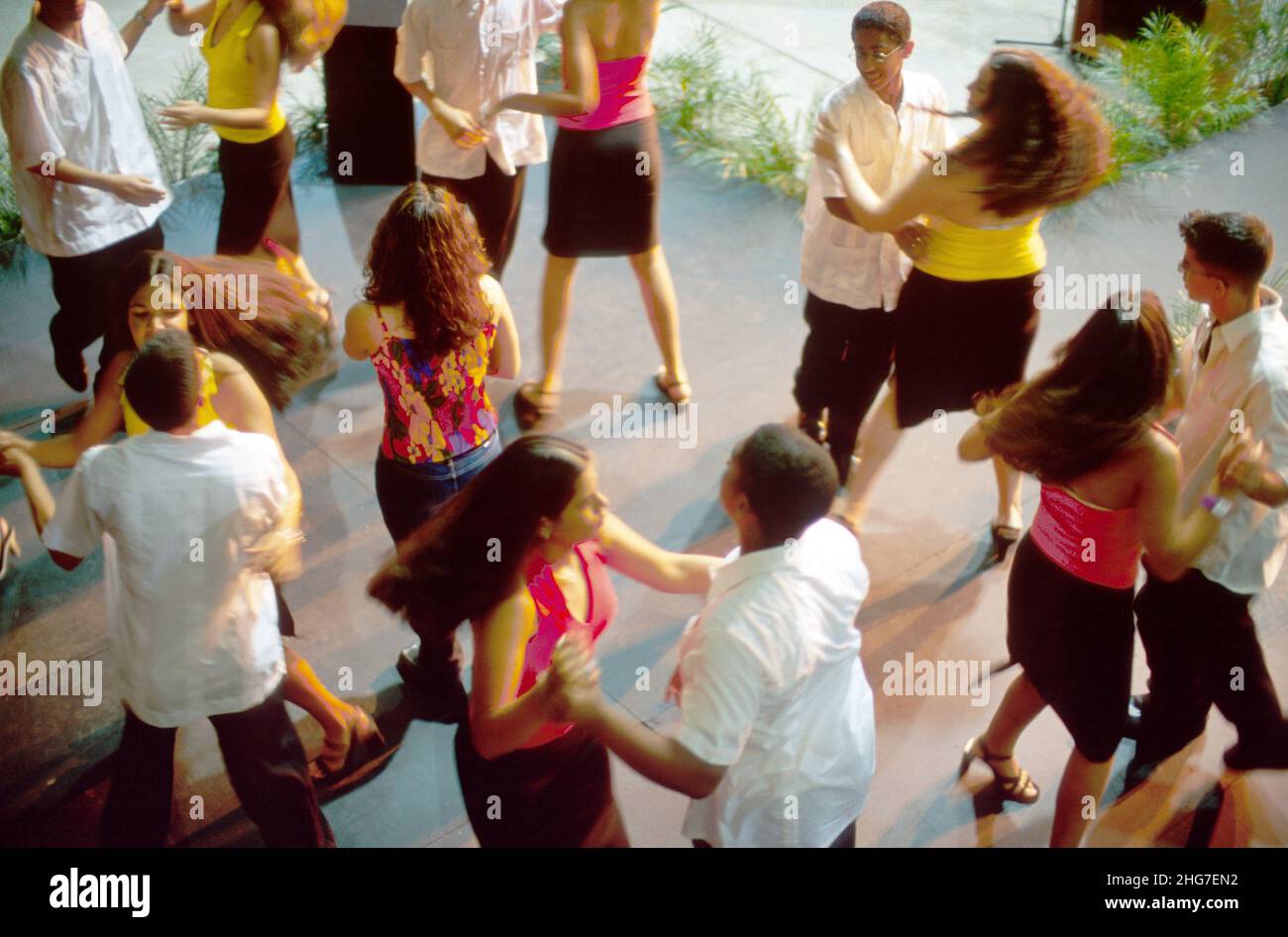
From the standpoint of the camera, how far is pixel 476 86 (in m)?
4.36

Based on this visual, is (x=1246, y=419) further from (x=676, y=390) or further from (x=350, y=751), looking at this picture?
(x=350, y=751)

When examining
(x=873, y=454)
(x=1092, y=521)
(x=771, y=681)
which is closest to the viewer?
(x=771, y=681)

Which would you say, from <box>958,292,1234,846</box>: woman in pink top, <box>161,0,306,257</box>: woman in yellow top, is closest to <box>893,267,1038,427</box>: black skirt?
<box>958,292,1234,846</box>: woman in pink top

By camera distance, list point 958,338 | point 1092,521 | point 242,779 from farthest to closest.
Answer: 1. point 958,338
2. point 242,779
3. point 1092,521

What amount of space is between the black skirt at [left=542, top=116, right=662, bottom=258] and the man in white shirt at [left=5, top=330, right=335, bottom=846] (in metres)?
1.90

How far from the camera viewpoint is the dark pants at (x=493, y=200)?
14.7ft

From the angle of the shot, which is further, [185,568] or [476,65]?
[476,65]

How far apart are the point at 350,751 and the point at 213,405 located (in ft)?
3.39

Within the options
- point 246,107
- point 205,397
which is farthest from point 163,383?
point 246,107

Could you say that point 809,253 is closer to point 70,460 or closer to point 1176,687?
point 1176,687

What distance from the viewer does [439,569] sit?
2.47 meters

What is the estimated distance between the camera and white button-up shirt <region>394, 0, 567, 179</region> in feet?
13.9
